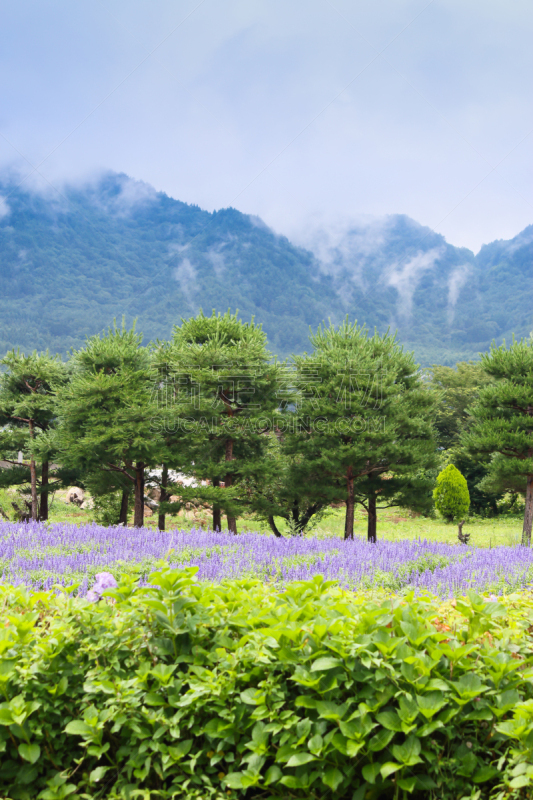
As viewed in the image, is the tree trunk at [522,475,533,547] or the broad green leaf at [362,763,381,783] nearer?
the broad green leaf at [362,763,381,783]

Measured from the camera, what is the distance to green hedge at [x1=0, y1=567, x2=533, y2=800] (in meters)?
1.79

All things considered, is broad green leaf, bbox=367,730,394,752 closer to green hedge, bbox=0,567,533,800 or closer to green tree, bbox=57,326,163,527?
green hedge, bbox=0,567,533,800

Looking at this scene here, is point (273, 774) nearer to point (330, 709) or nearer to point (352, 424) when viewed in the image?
point (330, 709)

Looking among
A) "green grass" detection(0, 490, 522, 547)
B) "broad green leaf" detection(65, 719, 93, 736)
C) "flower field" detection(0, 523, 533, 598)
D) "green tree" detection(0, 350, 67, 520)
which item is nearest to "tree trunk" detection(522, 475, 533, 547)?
"green grass" detection(0, 490, 522, 547)

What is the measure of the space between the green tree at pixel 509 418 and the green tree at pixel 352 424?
4.90 feet

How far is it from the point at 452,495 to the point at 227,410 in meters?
11.5

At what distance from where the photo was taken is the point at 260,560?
621 centimetres

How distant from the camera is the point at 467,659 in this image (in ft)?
6.35

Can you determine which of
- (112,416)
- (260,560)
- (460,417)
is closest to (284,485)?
(112,416)

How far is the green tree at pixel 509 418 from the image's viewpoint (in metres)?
12.3

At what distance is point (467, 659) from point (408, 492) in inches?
485

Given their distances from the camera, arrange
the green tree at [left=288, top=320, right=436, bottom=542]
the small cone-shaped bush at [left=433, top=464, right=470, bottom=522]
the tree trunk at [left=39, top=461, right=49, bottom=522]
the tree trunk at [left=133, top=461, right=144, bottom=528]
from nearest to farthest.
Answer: the green tree at [left=288, top=320, right=436, bottom=542] → the tree trunk at [left=133, top=461, right=144, bottom=528] → the tree trunk at [left=39, top=461, right=49, bottom=522] → the small cone-shaped bush at [left=433, top=464, right=470, bottom=522]

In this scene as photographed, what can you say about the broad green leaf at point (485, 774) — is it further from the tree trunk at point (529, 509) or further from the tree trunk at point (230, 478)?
the tree trunk at point (529, 509)

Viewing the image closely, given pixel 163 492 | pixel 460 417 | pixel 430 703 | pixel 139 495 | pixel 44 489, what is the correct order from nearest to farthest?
pixel 430 703, pixel 139 495, pixel 163 492, pixel 44 489, pixel 460 417
